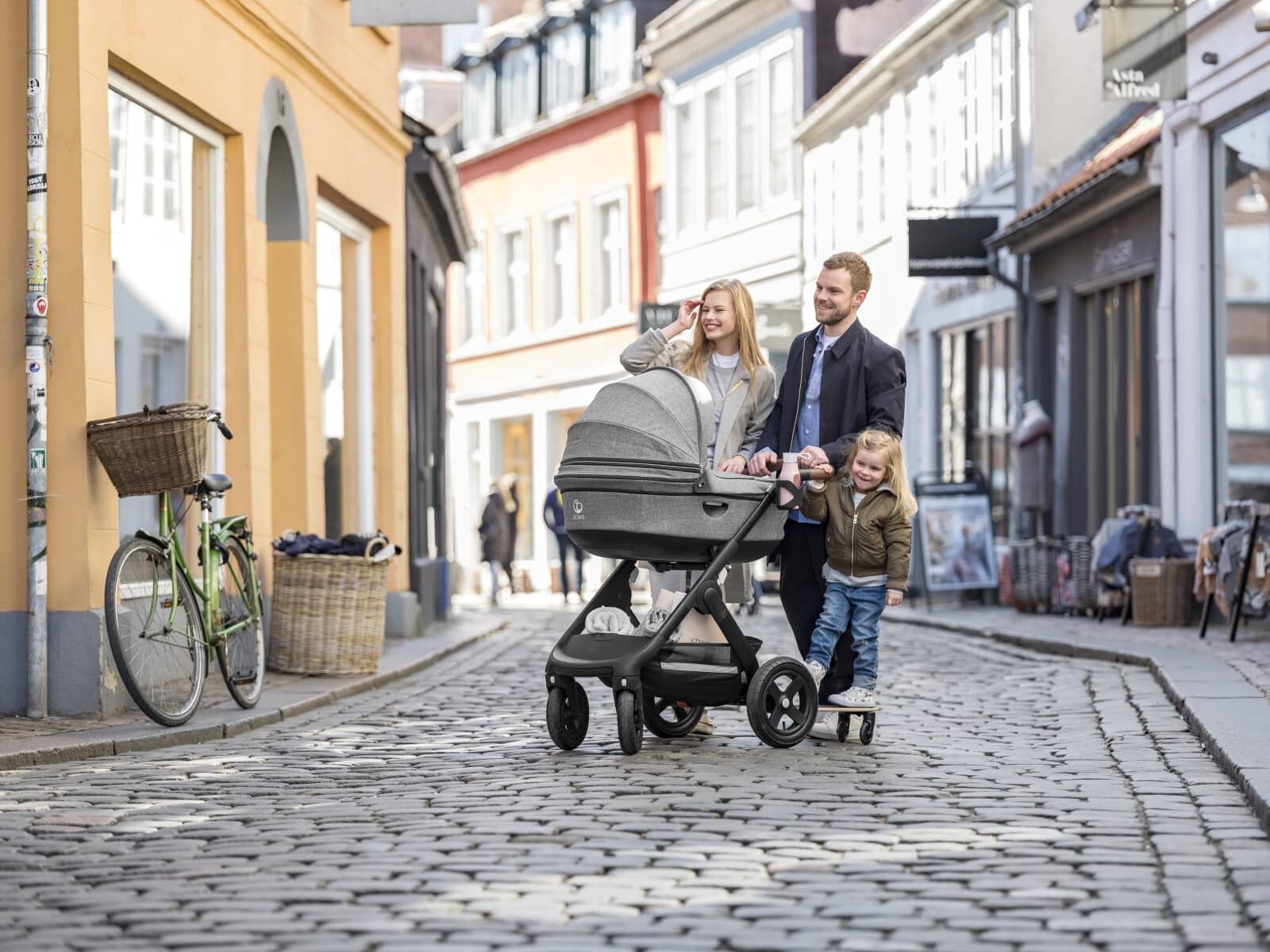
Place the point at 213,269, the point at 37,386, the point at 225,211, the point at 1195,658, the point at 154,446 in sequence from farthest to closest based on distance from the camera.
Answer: the point at 225,211
the point at 213,269
the point at 1195,658
the point at 154,446
the point at 37,386

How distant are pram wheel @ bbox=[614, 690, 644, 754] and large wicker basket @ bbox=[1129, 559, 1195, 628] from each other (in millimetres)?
9627

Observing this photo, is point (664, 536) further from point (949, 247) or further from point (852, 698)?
point (949, 247)

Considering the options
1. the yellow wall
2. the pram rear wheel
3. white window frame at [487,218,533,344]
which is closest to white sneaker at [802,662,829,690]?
the pram rear wheel

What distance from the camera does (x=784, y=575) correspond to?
866 cm

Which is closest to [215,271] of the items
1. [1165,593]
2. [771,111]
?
[1165,593]

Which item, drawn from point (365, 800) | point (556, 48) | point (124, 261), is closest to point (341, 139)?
point (124, 261)

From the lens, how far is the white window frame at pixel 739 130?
1330 inches

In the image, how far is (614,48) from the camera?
128 ft

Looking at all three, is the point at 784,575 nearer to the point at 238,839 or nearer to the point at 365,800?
the point at 365,800

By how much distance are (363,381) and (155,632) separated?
795 centimetres

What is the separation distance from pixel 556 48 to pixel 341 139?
25490mm

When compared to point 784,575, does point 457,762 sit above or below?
below

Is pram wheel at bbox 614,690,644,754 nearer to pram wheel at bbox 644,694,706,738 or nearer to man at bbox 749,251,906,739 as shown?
pram wheel at bbox 644,694,706,738

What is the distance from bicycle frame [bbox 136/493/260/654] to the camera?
31.1 ft
